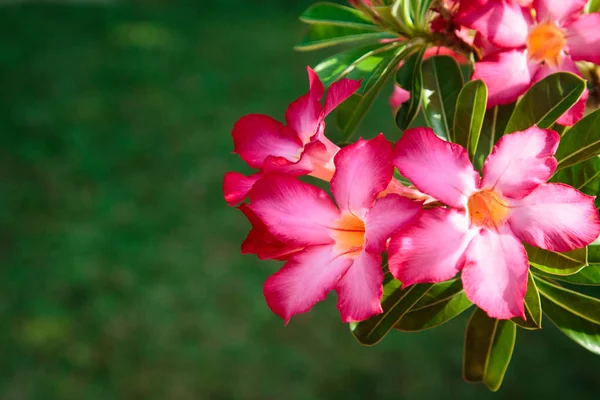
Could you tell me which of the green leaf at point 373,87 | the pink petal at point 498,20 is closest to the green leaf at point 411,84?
the green leaf at point 373,87

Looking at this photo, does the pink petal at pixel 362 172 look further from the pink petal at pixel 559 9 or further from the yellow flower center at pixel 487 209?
the pink petal at pixel 559 9

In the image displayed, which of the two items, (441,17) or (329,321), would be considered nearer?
(441,17)

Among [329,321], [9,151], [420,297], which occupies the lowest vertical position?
[329,321]

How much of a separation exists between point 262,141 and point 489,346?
0.33 m

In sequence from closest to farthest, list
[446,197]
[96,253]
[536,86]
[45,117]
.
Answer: [446,197], [536,86], [96,253], [45,117]

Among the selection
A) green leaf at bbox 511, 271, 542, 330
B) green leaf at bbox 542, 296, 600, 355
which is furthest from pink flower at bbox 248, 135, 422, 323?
green leaf at bbox 542, 296, 600, 355

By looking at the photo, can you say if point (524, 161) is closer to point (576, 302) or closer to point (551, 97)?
point (551, 97)

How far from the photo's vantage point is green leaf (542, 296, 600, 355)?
2.29 feet

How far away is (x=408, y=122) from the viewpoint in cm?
72

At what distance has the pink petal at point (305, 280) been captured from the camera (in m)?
0.56

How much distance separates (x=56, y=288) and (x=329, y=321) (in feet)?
3.27

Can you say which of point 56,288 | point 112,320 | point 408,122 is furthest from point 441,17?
point 56,288

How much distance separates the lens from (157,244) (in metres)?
2.89

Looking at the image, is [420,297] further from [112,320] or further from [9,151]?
[9,151]
